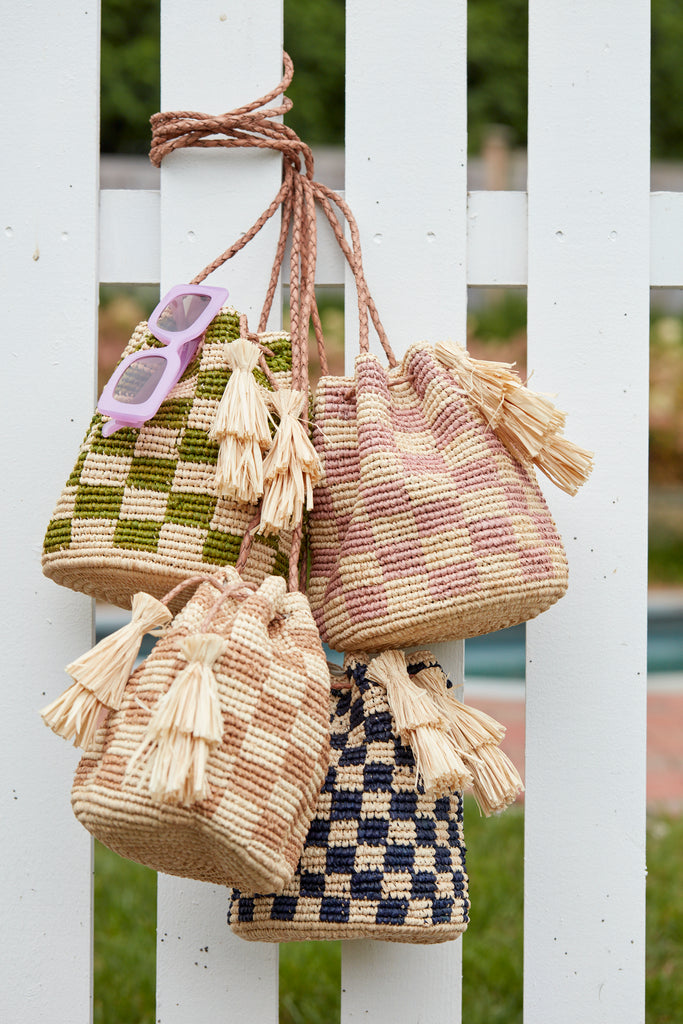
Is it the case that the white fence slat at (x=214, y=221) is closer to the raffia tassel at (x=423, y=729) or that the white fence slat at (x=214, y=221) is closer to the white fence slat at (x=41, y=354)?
the white fence slat at (x=41, y=354)

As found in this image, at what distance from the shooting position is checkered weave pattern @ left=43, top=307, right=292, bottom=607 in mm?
907

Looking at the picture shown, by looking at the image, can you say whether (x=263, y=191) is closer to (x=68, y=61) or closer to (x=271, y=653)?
(x=68, y=61)

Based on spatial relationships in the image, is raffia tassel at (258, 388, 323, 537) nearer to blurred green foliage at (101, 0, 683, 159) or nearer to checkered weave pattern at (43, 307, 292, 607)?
checkered weave pattern at (43, 307, 292, 607)

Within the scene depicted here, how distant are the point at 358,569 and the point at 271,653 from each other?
0.44ft

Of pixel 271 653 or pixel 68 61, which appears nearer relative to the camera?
pixel 271 653

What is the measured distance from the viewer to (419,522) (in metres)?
0.89

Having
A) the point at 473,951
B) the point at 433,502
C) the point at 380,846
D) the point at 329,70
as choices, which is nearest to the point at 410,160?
the point at 433,502

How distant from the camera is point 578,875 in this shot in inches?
42.4

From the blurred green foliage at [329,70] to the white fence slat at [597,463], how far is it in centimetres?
802

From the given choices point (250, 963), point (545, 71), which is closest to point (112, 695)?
point (250, 963)

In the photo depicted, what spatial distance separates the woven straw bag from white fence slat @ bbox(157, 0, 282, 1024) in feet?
0.49

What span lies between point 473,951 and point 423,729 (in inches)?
44.3

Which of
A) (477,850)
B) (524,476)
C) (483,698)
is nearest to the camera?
(524,476)

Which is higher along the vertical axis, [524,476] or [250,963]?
[524,476]
